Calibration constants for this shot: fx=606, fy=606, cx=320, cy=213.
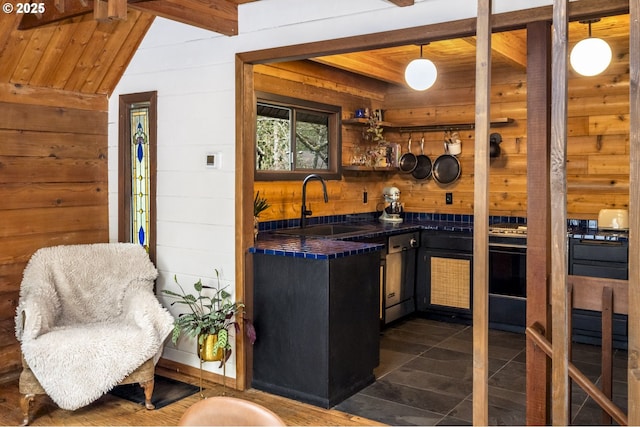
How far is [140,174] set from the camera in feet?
13.8

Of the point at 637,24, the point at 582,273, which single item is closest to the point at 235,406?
the point at 637,24

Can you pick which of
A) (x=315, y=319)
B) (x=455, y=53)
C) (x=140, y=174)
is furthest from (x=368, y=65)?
(x=315, y=319)

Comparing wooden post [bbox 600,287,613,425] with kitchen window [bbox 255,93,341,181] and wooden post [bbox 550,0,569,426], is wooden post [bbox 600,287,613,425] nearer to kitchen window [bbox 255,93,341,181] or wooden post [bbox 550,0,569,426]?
wooden post [bbox 550,0,569,426]

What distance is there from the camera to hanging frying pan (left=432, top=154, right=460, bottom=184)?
229 inches

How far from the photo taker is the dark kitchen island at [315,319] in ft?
11.2

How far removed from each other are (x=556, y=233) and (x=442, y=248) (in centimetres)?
355

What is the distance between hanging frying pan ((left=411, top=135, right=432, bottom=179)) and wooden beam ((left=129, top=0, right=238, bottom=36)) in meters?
2.87

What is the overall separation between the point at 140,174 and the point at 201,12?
1.29 meters

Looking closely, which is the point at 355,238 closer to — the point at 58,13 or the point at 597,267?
the point at 597,267

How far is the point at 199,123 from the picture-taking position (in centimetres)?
383

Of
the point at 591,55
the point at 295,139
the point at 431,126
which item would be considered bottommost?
the point at 295,139

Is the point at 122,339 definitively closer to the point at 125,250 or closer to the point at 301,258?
the point at 125,250

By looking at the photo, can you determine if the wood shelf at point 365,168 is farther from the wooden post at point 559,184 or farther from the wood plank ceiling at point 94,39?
the wooden post at point 559,184

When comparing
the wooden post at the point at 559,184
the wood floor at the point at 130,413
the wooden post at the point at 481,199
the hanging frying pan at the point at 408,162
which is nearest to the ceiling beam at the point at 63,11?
the wooden post at the point at 481,199
